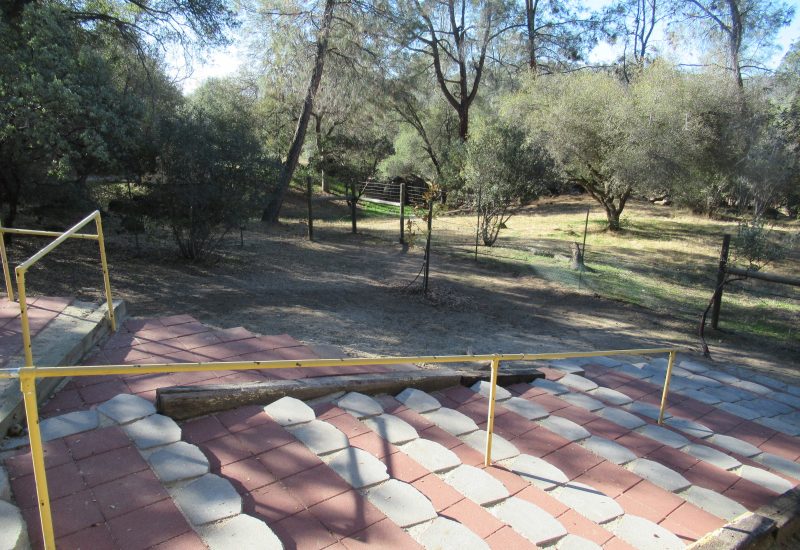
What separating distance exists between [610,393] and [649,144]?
1253 cm

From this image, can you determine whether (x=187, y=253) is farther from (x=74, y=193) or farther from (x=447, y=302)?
(x=447, y=302)

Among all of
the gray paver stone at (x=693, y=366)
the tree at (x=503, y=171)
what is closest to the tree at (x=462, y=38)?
the tree at (x=503, y=171)

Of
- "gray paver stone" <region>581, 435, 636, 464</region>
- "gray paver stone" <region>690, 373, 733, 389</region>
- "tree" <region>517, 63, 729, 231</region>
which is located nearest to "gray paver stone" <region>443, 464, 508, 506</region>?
"gray paver stone" <region>581, 435, 636, 464</region>

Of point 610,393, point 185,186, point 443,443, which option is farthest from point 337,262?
point 443,443

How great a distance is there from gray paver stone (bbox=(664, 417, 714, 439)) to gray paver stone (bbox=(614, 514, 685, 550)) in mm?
1765

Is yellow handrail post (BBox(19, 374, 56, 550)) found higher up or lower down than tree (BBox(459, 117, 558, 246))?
lower down

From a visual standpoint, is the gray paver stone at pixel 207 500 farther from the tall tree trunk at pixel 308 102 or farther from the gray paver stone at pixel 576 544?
the tall tree trunk at pixel 308 102

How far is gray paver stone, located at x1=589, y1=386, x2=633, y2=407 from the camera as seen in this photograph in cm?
441

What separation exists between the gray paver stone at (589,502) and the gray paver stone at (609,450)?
440 millimetres

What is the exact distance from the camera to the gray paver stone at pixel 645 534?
232 cm

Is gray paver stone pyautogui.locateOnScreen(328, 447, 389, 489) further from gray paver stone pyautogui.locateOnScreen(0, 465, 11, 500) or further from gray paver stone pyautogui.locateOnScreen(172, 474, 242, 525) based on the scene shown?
gray paver stone pyautogui.locateOnScreen(0, 465, 11, 500)

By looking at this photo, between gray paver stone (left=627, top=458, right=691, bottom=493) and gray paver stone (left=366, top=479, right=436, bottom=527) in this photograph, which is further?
gray paver stone (left=627, top=458, right=691, bottom=493)

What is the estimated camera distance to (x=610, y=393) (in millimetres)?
4555

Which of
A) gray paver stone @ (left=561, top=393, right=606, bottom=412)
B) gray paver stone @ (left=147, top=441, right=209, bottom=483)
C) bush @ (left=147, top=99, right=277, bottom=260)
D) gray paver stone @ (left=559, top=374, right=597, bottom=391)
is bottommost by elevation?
gray paver stone @ (left=559, top=374, right=597, bottom=391)
